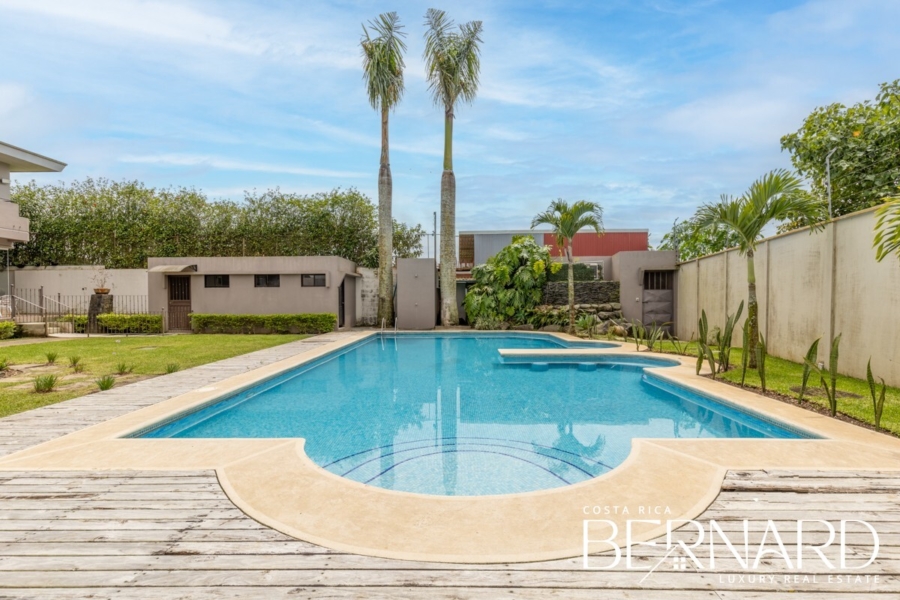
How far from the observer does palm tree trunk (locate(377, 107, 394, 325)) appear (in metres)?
18.0

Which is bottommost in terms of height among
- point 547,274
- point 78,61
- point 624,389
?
point 624,389

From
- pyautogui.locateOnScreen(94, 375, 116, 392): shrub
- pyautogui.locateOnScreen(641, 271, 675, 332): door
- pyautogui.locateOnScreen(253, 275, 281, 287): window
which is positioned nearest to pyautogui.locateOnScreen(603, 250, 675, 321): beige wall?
pyautogui.locateOnScreen(641, 271, 675, 332): door

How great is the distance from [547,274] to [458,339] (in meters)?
4.62

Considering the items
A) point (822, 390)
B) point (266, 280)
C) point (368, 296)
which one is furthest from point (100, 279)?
point (822, 390)

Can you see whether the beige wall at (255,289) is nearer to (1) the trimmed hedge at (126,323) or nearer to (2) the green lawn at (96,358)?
(1) the trimmed hedge at (126,323)

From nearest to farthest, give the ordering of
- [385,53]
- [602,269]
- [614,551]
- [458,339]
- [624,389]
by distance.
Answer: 1. [614,551]
2. [624,389]
3. [458,339]
4. [385,53]
5. [602,269]

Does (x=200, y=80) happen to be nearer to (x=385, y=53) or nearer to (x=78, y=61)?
(x=78, y=61)

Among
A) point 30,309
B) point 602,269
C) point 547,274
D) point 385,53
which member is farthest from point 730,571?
point 30,309

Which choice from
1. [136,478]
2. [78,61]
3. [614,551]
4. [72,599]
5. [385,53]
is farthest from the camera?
[385,53]

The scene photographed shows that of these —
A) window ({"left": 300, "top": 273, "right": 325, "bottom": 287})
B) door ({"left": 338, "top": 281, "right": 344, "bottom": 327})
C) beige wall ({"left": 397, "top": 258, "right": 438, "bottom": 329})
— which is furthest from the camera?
beige wall ({"left": 397, "top": 258, "right": 438, "bottom": 329})

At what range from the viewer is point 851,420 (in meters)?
4.89

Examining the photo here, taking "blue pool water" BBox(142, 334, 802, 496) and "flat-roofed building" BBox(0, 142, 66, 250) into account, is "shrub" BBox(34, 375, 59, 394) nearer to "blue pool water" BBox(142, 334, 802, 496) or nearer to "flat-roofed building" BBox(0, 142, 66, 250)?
"blue pool water" BBox(142, 334, 802, 496)

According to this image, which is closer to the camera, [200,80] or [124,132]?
[200,80]

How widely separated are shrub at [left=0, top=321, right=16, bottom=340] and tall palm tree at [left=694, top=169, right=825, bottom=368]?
1940 centimetres
